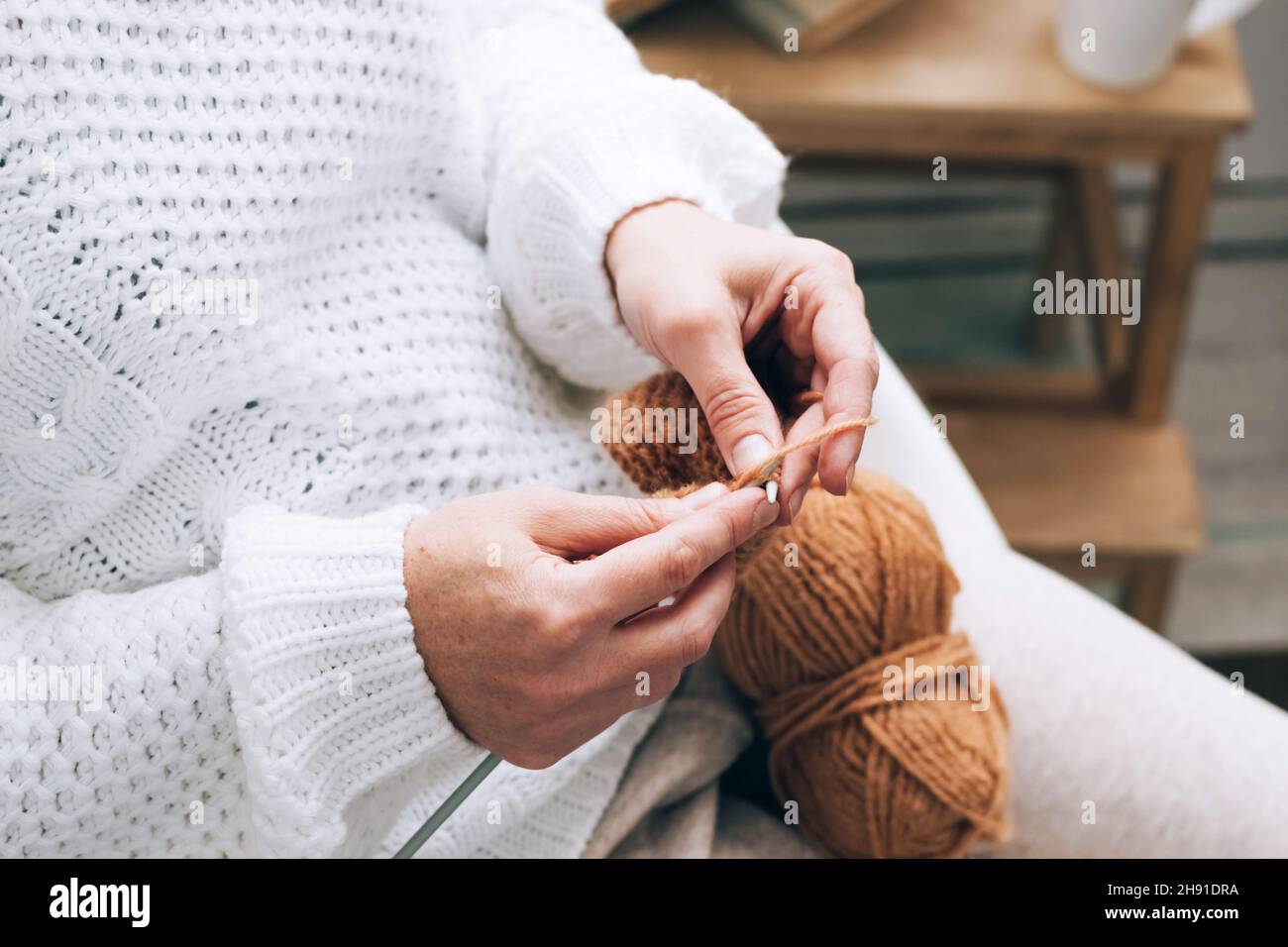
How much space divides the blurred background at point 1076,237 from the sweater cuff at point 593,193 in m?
0.19

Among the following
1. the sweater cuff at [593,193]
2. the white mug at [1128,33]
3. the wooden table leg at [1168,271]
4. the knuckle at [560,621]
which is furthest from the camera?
the wooden table leg at [1168,271]

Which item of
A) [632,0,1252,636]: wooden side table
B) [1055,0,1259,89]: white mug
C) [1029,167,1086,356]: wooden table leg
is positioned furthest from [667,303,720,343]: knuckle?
[1029,167,1086,356]: wooden table leg

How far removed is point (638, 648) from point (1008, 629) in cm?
30

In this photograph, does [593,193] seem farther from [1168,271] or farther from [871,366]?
[1168,271]

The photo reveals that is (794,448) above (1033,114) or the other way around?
the other way around

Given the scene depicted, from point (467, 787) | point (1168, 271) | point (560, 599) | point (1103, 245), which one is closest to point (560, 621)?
point (560, 599)

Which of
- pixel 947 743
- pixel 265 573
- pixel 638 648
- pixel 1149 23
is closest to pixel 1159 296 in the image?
pixel 1149 23

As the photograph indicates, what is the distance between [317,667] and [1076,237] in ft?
3.70

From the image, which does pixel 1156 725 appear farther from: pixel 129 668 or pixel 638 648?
pixel 129 668

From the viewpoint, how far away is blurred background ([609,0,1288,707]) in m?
1.00

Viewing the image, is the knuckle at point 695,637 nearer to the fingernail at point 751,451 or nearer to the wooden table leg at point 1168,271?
the fingernail at point 751,451

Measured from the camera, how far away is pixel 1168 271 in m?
1.12

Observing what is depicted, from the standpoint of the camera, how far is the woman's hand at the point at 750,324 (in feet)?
1.84

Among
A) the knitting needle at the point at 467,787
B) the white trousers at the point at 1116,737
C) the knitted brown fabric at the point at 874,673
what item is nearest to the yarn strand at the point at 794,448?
the knitting needle at the point at 467,787
